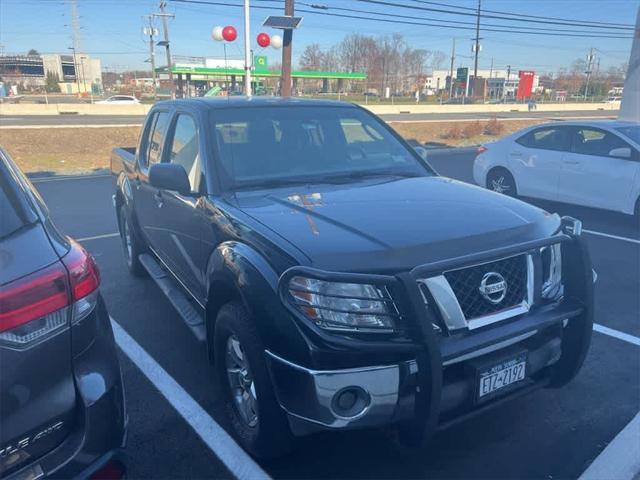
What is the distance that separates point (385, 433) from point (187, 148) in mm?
2452

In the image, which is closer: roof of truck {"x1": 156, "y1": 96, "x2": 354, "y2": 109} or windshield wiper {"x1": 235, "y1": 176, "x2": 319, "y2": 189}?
windshield wiper {"x1": 235, "y1": 176, "x2": 319, "y2": 189}

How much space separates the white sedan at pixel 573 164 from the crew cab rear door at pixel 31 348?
7.92 m

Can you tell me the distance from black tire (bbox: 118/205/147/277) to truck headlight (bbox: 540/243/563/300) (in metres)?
3.95

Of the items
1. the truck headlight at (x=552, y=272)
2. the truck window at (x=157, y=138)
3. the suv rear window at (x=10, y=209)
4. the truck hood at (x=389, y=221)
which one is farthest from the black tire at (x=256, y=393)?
the truck window at (x=157, y=138)

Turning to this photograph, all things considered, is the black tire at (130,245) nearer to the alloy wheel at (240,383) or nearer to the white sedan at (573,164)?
the alloy wheel at (240,383)

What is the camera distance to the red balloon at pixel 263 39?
1762 centimetres

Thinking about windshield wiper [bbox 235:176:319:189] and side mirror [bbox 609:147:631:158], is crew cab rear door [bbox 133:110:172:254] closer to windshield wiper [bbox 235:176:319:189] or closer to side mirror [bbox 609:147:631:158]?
windshield wiper [bbox 235:176:319:189]

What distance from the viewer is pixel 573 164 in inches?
329

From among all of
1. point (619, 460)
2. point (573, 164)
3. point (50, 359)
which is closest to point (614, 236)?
point (573, 164)

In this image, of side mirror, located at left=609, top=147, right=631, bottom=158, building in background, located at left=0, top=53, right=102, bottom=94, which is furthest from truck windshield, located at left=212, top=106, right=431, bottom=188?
building in background, located at left=0, top=53, right=102, bottom=94

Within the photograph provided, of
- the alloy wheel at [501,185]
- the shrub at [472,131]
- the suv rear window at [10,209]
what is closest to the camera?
the suv rear window at [10,209]

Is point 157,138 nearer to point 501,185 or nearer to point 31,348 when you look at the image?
point 31,348

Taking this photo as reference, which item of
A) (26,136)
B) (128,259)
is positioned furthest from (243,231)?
(26,136)

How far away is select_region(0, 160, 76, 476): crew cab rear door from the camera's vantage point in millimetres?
1776
